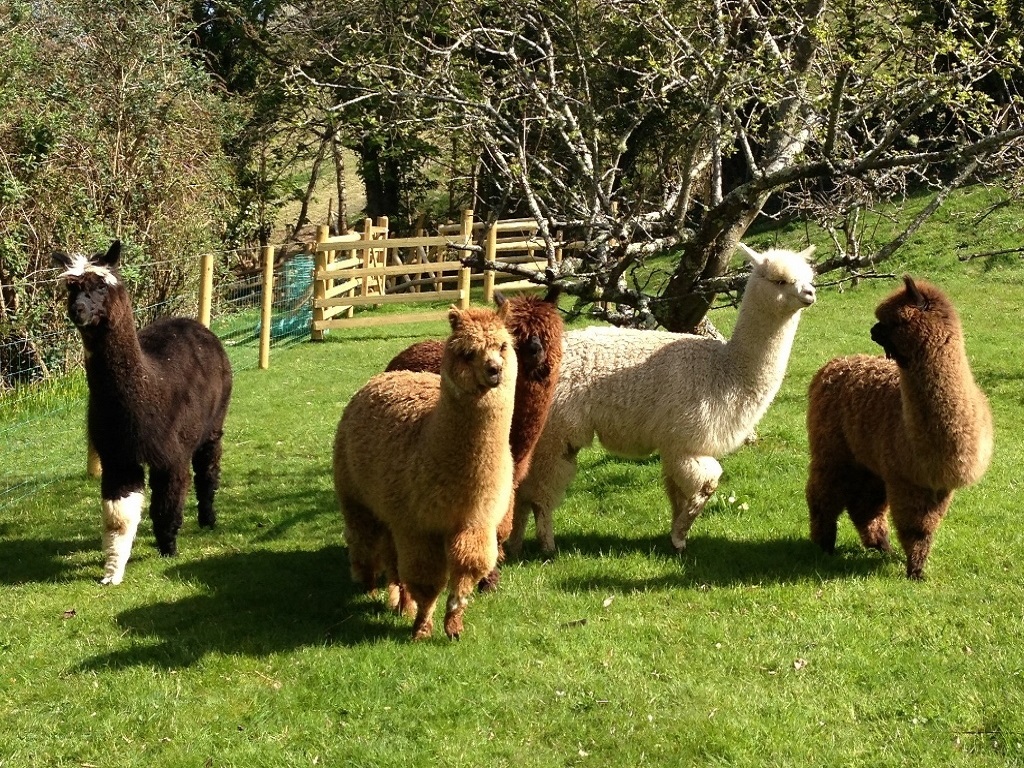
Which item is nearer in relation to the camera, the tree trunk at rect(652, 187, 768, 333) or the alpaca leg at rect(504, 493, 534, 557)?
the alpaca leg at rect(504, 493, 534, 557)

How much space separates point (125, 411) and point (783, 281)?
4243mm

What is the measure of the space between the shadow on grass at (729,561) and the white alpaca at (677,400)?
0.76ft

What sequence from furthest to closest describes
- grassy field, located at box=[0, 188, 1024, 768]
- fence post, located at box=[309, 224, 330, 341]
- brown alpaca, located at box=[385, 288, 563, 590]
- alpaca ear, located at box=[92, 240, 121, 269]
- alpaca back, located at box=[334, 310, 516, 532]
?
fence post, located at box=[309, 224, 330, 341]
alpaca ear, located at box=[92, 240, 121, 269]
brown alpaca, located at box=[385, 288, 563, 590]
alpaca back, located at box=[334, 310, 516, 532]
grassy field, located at box=[0, 188, 1024, 768]

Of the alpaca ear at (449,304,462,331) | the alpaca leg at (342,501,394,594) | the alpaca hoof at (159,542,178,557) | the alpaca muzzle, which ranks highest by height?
the alpaca ear at (449,304,462,331)

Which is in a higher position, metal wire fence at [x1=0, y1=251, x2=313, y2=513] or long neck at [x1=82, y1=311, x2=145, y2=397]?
long neck at [x1=82, y1=311, x2=145, y2=397]

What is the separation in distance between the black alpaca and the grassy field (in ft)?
1.15

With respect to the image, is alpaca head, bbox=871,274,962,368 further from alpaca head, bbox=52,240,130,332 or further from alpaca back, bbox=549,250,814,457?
alpaca head, bbox=52,240,130,332

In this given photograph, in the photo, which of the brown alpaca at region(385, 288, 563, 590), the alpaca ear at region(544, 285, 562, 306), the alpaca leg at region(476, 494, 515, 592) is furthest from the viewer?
the alpaca ear at region(544, 285, 562, 306)

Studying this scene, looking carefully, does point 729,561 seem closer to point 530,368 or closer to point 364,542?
point 530,368

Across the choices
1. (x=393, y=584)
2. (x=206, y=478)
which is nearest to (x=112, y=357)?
(x=206, y=478)

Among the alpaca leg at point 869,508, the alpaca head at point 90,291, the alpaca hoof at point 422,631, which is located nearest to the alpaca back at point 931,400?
the alpaca leg at point 869,508

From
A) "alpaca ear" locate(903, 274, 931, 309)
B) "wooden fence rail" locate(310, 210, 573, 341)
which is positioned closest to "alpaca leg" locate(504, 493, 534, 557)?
"alpaca ear" locate(903, 274, 931, 309)

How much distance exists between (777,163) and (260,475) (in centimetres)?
509

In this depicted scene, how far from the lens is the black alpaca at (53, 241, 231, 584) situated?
6316 mm
